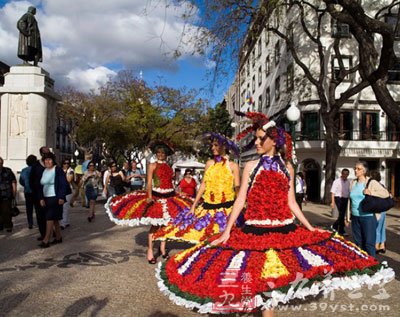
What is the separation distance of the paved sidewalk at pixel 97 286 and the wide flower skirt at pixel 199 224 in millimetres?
793

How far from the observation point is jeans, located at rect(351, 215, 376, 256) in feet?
21.9

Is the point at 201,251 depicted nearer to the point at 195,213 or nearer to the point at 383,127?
the point at 195,213

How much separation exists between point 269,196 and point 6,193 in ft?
25.6

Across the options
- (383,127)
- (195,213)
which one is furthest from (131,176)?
(383,127)

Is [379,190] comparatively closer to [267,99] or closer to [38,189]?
[38,189]

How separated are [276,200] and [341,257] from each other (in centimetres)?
75

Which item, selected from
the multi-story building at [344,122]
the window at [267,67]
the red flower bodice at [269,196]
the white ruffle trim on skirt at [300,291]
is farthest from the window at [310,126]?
the white ruffle trim on skirt at [300,291]

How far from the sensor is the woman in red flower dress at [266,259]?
2947 millimetres

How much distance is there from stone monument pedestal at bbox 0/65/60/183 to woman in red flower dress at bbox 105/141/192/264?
9995 millimetres

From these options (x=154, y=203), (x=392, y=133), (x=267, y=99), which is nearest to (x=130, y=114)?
(x=267, y=99)

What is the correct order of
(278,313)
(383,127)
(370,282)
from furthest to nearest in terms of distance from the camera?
(383,127)
(278,313)
(370,282)

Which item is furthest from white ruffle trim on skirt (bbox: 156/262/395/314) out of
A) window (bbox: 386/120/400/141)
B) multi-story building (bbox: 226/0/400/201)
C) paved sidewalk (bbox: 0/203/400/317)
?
window (bbox: 386/120/400/141)

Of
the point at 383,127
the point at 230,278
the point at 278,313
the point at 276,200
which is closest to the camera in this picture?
the point at 230,278

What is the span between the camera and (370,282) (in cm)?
321
